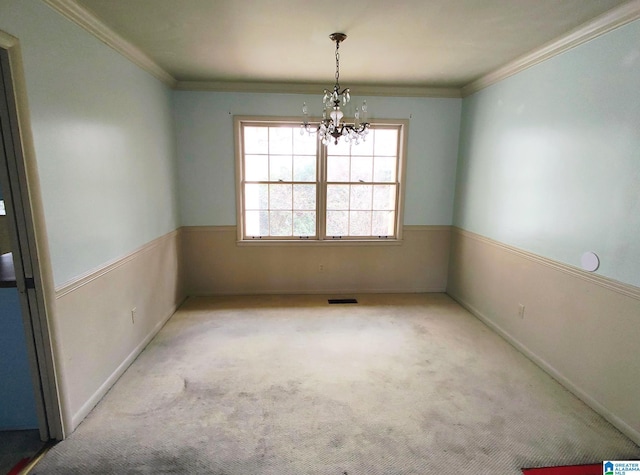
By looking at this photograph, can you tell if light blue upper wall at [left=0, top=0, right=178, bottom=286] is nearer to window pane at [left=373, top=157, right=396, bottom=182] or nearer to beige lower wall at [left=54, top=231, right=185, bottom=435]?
beige lower wall at [left=54, top=231, right=185, bottom=435]

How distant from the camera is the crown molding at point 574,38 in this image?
2.02 metres

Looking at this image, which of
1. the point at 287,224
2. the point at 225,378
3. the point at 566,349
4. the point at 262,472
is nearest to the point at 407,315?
the point at 566,349

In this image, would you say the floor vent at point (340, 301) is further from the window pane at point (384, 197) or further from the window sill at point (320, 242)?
the window pane at point (384, 197)

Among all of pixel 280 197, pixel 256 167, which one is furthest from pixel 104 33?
pixel 280 197

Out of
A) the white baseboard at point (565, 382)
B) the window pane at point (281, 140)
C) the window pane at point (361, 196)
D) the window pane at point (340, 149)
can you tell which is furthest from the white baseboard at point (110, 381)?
the white baseboard at point (565, 382)

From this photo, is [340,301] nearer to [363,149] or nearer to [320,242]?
[320,242]

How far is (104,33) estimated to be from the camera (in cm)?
236

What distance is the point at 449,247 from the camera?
4504mm

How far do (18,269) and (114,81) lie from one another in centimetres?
159

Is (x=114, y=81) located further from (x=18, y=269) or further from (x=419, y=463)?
(x=419, y=463)

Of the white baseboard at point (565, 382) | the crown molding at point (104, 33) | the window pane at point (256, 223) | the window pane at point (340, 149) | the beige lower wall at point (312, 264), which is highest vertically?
the crown molding at point (104, 33)

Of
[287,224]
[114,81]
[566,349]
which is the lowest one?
[566,349]

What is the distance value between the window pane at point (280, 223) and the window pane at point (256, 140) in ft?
2.64

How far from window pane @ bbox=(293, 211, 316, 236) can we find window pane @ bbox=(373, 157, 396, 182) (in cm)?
98
